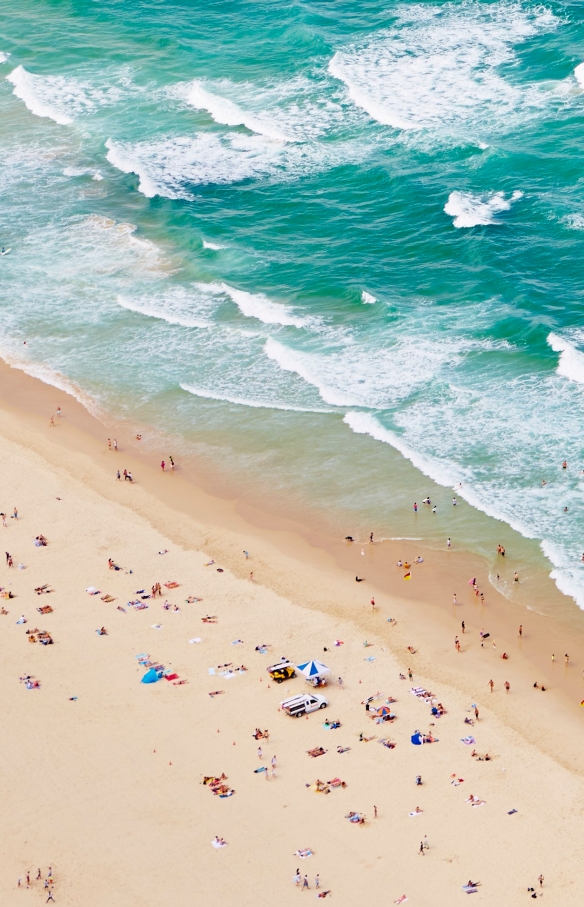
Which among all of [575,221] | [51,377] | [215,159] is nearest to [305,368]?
[51,377]

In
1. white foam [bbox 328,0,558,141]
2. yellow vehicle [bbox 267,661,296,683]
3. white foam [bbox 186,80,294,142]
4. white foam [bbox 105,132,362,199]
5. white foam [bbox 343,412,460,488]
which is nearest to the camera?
yellow vehicle [bbox 267,661,296,683]

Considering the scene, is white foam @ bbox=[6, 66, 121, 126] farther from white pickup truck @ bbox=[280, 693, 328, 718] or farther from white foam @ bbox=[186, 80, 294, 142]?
white pickup truck @ bbox=[280, 693, 328, 718]

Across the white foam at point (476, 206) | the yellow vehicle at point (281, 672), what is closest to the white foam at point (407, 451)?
the yellow vehicle at point (281, 672)

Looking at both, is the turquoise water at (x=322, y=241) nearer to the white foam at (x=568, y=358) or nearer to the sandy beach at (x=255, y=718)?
the white foam at (x=568, y=358)

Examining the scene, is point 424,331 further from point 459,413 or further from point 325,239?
point 325,239

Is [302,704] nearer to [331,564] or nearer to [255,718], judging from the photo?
[255,718]

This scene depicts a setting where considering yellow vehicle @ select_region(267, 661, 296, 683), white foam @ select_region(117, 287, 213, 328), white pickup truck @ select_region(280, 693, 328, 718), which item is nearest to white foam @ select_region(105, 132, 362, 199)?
white foam @ select_region(117, 287, 213, 328)
